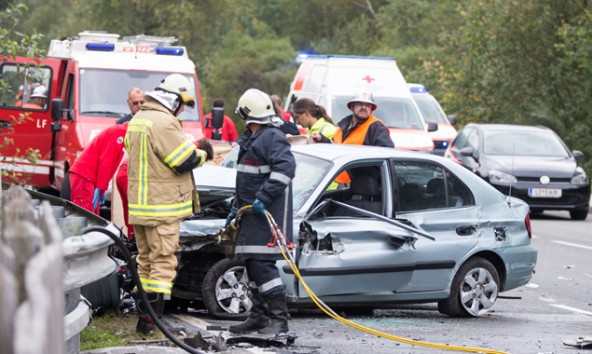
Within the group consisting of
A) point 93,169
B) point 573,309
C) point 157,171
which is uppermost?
point 157,171

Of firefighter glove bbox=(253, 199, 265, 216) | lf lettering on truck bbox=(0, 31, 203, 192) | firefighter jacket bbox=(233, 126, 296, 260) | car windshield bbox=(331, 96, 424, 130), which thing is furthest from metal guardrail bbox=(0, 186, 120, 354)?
car windshield bbox=(331, 96, 424, 130)

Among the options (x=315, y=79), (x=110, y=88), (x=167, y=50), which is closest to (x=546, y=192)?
(x=315, y=79)

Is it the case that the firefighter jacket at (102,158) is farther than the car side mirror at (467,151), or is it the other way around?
the car side mirror at (467,151)

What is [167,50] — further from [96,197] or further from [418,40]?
[418,40]

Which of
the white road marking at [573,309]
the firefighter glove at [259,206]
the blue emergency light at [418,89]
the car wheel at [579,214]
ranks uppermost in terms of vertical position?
the firefighter glove at [259,206]

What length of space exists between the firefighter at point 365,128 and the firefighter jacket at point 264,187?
328cm

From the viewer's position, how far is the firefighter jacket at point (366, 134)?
449 inches

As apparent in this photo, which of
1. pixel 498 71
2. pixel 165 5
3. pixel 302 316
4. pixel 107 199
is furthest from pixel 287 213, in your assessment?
pixel 165 5

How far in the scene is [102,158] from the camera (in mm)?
10414

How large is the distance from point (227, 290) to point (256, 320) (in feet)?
3.12

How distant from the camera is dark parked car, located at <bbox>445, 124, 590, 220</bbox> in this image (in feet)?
66.4

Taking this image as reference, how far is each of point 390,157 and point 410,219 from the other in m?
0.52

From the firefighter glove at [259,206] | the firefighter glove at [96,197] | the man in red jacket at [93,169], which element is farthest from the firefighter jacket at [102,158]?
the firefighter glove at [259,206]

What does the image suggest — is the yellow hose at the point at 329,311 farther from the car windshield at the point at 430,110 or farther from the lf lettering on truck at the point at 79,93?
the car windshield at the point at 430,110
